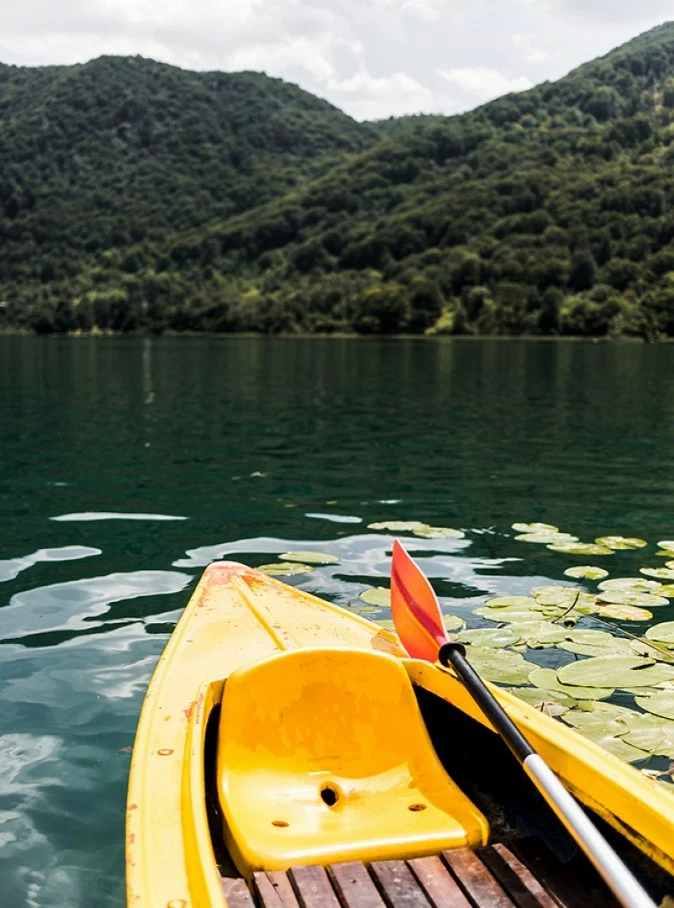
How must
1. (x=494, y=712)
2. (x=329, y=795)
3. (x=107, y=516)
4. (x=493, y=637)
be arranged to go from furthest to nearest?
(x=107, y=516) < (x=493, y=637) < (x=329, y=795) < (x=494, y=712)

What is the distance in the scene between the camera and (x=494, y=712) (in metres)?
4.16

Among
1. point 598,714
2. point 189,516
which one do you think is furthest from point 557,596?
point 189,516

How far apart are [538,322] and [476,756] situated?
12921 centimetres

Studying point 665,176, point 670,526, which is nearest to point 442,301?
point 665,176

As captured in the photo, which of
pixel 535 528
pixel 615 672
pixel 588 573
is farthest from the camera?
pixel 535 528

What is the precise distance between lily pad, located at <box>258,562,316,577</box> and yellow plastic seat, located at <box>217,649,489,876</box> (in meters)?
4.75

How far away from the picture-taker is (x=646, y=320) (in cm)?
10925

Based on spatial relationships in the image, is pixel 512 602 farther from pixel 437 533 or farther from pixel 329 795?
pixel 329 795

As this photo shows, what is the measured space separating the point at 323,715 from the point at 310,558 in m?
5.33

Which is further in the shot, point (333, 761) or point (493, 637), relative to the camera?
point (493, 637)

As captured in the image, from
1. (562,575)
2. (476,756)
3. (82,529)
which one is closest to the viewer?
(476,756)

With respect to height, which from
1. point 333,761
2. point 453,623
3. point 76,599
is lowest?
point 76,599

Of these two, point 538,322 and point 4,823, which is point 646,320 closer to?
point 538,322

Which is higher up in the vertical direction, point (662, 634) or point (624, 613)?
point (662, 634)
